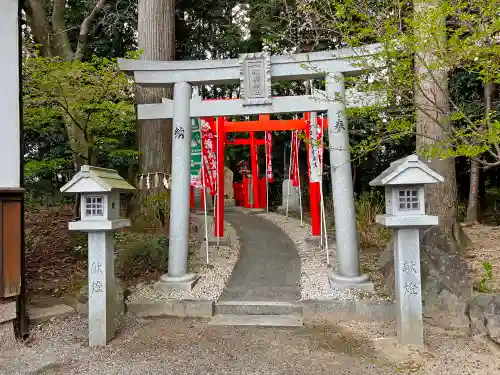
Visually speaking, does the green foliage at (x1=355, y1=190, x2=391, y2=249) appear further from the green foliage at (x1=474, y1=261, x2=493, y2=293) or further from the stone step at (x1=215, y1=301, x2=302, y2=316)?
the stone step at (x1=215, y1=301, x2=302, y2=316)

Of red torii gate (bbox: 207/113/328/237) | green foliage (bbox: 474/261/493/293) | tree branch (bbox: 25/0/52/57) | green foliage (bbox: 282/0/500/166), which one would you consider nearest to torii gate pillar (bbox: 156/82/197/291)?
red torii gate (bbox: 207/113/328/237)

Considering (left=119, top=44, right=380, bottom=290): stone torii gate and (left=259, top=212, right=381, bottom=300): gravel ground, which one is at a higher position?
(left=119, top=44, right=380, bottom=290): stone torii gate

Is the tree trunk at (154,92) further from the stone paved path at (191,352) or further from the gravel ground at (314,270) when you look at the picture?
the stone paved path at (191,352)

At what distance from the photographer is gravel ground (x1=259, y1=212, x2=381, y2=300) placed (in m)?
4.68

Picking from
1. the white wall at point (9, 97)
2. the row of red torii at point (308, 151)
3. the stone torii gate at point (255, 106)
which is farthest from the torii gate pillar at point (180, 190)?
the white wall at point (9, 97)

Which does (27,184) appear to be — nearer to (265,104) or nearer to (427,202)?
(265,104)

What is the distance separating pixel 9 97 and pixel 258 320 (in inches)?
148

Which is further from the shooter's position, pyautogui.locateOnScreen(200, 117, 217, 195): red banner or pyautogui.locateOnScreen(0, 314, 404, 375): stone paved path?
pyautogui.locateOnScreen(200, 117, 217, 195): red banner

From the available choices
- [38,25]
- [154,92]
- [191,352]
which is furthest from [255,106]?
[38,25]

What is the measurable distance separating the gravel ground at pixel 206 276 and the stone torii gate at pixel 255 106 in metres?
0.16

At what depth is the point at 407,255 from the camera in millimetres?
3707

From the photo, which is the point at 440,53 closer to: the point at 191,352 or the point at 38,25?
the point at 191,352

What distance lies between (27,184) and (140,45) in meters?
6.83

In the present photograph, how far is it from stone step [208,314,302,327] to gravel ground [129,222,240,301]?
1.47 ft
